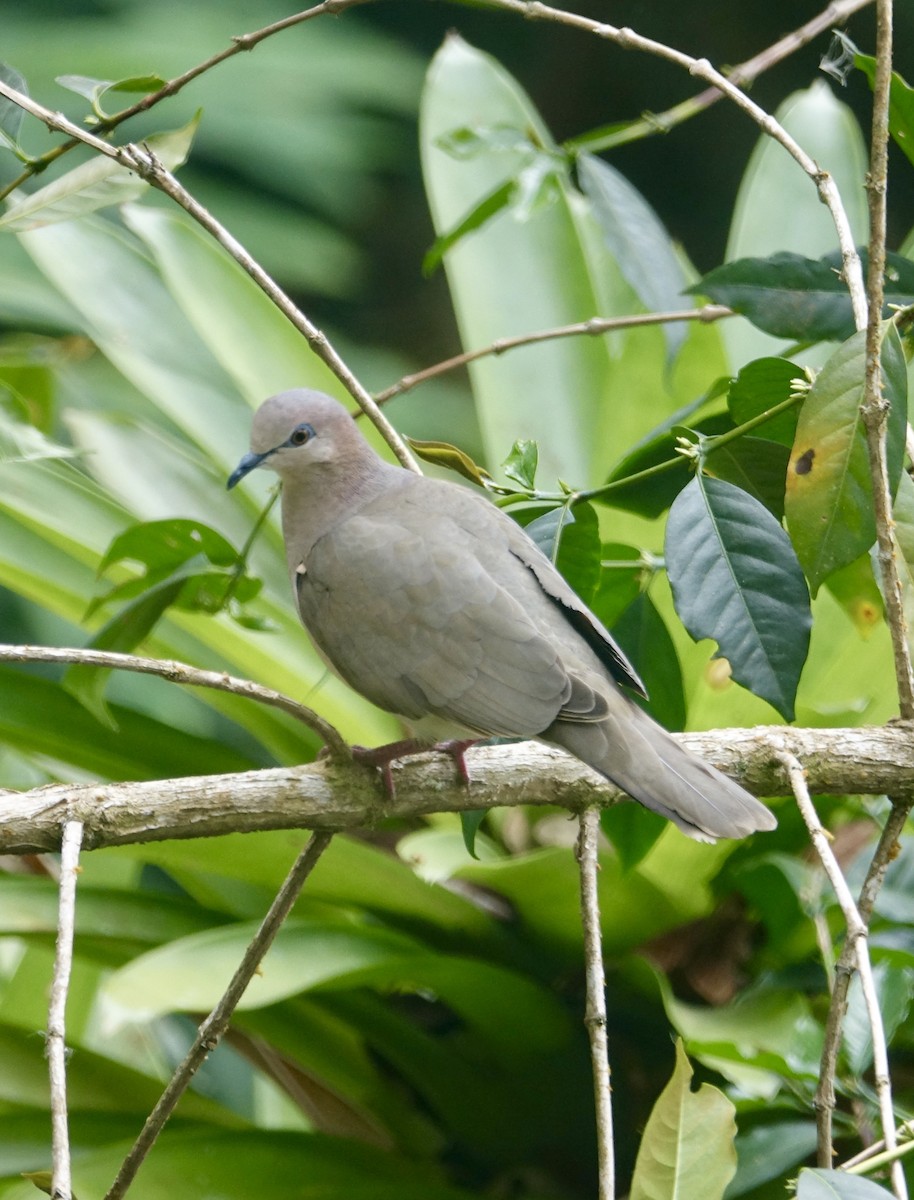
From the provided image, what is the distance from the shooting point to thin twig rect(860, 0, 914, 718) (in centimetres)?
110

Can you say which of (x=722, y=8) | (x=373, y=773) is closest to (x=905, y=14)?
(x=722, y=8)

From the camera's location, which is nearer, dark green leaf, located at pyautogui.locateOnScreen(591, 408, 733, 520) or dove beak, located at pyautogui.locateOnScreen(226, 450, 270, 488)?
dark green leaf, located at pyautogui.locateOnScreen(591, 408, 733, 520)

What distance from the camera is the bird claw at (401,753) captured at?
1369 millimetres

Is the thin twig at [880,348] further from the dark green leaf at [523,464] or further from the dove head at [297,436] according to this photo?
the dove head at [297,436]

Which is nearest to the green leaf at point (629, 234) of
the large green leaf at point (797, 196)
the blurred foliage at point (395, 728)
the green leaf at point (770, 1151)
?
the blurred foliage at point (395, 728)

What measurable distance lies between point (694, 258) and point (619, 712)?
443cm

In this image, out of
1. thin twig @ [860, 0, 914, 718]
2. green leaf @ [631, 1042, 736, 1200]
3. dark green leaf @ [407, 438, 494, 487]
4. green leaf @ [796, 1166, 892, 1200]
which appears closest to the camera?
green leaf @ [796, 1166, 892, 1200]

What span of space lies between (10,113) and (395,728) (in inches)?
51.2

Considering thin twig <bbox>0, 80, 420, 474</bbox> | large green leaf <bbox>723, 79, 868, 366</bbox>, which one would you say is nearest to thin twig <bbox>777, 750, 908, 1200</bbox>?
thin twig <bbox>0, 80, 420, 474</bbox>

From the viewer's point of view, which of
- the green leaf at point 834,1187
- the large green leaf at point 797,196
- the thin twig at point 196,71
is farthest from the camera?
the large green leaf at point 797,196

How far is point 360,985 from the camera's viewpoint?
1.95 meters

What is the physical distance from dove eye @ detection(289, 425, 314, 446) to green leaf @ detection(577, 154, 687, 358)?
475 millimetres

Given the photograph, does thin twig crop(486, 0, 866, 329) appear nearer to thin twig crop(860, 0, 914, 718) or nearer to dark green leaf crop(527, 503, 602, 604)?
thin twig crop(860, 0, 914, 718)

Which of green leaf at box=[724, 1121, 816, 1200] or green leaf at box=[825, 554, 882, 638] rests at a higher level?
green leaf at box=[825, 554, 882, 638]
